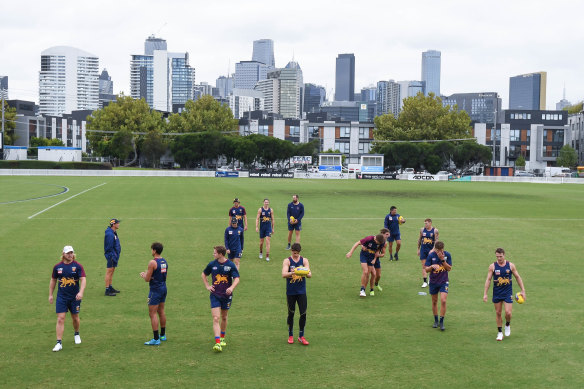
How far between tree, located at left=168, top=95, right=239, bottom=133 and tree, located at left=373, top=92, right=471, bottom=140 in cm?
3267

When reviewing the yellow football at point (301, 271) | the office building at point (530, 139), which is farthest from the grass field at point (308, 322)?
the office building at point (530, 139)

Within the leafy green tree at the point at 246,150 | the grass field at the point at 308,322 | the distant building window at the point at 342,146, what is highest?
the distant building window at the point at 342,146

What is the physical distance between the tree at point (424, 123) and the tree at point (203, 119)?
107 ft

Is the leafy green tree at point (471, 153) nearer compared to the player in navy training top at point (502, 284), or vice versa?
the player in navy training top at point (502, 284)

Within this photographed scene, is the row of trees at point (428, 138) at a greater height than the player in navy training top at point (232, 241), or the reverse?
the row of trees at point (428, 138)

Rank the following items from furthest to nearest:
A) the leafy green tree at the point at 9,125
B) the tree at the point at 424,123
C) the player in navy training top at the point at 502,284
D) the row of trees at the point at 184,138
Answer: the leafy green tree at the point at 9,125
the tree at the point at 424,123
the row of trees at the point at 184,138
the player in navy training top at the point at 502,284

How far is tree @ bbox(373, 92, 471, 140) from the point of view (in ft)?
390

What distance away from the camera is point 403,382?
9.36 meters

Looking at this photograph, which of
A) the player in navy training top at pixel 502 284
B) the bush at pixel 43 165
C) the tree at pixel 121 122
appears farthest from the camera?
the tree at pixel 121 122

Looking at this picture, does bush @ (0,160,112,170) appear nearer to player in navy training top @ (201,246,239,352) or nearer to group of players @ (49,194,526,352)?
group of players @ (49,194,526,352)

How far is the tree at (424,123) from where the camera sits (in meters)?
119

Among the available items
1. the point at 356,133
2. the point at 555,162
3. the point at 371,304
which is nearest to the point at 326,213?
the point at 371,304

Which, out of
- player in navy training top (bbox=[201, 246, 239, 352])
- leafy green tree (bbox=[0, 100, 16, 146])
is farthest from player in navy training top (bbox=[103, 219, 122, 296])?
leafy green tree (bbox=[0, 100, 16, 146])

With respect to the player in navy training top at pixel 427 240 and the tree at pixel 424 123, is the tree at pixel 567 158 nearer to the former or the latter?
the tree at pixel 424 123
